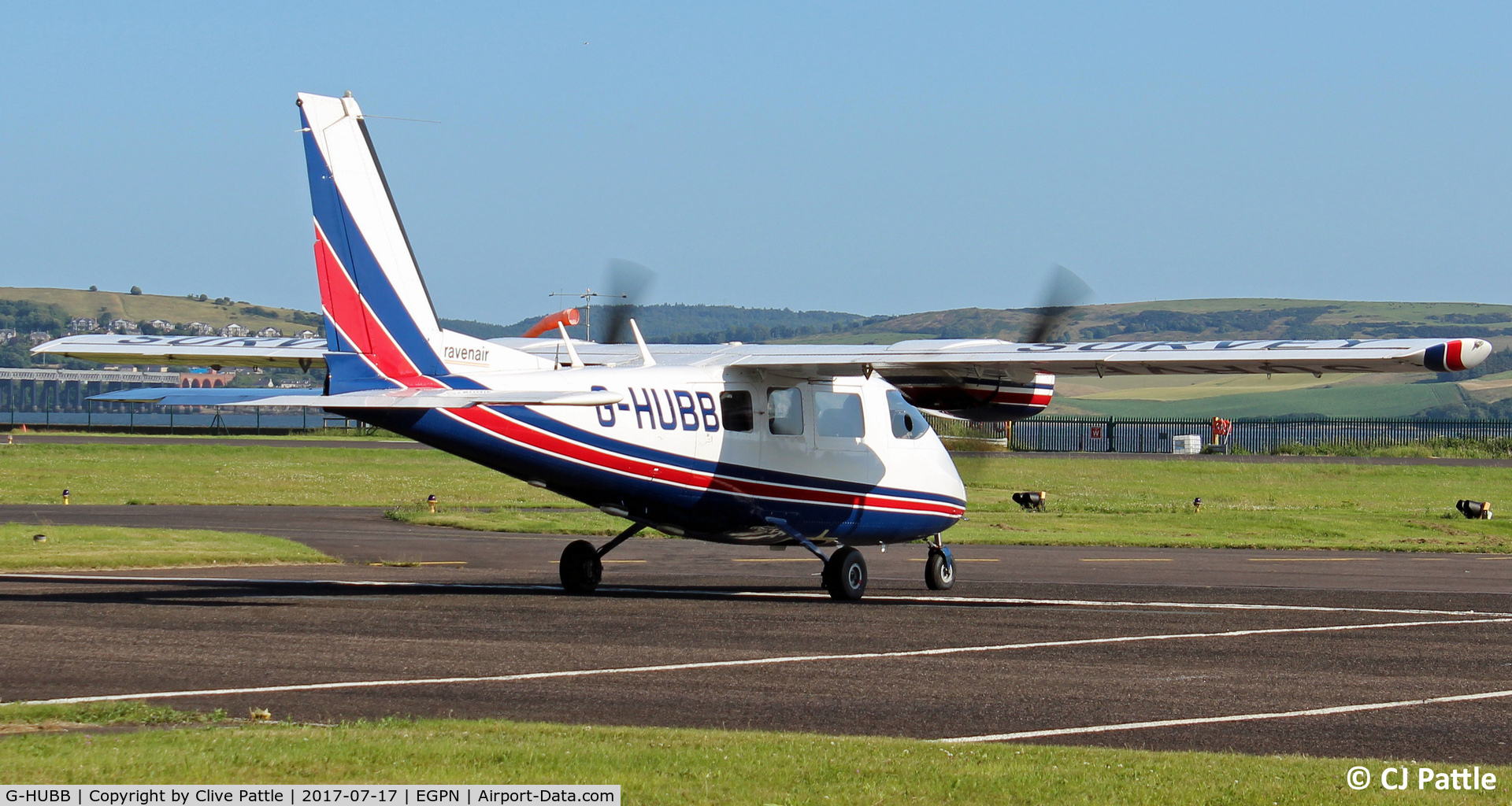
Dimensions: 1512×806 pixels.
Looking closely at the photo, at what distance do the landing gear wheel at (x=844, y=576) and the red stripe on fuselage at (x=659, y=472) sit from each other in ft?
2.88

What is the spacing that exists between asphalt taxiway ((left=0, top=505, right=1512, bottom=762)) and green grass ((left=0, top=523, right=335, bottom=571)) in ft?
3.81

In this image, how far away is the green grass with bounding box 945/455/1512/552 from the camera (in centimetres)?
3288

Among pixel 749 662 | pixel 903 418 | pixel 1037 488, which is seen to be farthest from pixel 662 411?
pixel 1037 488

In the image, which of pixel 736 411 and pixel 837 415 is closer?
pixel 736 411

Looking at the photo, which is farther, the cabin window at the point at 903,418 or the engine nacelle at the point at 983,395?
the engine nacelle at the point at 983,395

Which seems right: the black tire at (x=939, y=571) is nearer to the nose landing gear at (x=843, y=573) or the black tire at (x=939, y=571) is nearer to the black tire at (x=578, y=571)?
the nose landing gear at (x=843, y=573)

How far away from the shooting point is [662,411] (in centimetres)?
1886

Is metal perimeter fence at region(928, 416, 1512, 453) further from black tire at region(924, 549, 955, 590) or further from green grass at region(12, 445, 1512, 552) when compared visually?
black tire at region(924, 549, 955, 590)

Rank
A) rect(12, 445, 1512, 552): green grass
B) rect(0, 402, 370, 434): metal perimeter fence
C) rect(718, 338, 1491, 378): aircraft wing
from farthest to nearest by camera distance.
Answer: rect(0, 402, 370, 434): metal perimeter fence, rect(12, 445, 1512, 552): green grass, rect(718, 338, 1491, 378): aircraft wing

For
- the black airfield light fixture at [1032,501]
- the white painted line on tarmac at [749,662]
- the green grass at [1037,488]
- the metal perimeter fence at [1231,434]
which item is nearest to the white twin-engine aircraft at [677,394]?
the green grass at [1037,488]

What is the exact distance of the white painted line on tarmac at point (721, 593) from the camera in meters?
19.3

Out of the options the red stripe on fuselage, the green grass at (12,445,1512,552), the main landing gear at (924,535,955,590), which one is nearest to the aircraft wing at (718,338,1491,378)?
the red stripe on fuselage

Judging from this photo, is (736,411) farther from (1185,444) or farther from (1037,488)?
(1185,444)

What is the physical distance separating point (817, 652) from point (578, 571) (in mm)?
6573
